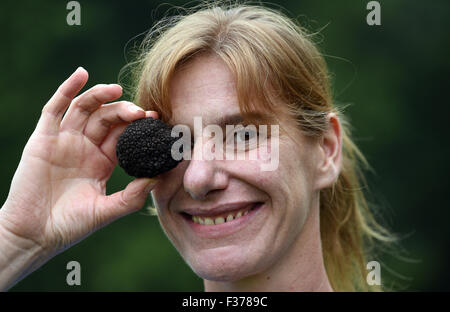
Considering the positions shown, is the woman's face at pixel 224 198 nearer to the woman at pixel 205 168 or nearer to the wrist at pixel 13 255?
the woman at pixel 205 168

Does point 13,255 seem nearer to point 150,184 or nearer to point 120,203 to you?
point 120,203

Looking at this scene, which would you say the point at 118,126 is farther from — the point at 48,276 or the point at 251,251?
the point at 48,276

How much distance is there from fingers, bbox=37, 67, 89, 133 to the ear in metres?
1.24

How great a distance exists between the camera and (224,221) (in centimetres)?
303

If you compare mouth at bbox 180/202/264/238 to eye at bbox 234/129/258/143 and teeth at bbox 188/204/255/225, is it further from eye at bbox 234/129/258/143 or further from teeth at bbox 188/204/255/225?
eye at bbox 234/129/258/143

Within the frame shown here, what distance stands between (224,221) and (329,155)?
2.36ft

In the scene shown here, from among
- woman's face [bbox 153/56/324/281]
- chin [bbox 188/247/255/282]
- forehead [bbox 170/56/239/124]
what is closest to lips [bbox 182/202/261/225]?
woman's face [bbox 153/56/324/281]

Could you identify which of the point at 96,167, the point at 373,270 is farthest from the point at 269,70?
the point at 373,270

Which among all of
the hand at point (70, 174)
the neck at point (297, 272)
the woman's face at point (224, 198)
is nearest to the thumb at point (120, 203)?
the hand at point (70, 174)

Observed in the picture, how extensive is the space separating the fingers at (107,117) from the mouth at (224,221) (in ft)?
1.81

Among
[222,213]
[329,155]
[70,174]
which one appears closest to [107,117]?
[70,174]

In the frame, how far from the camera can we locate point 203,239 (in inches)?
120

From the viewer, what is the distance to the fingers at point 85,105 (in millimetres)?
3043

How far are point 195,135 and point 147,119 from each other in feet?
0.75
